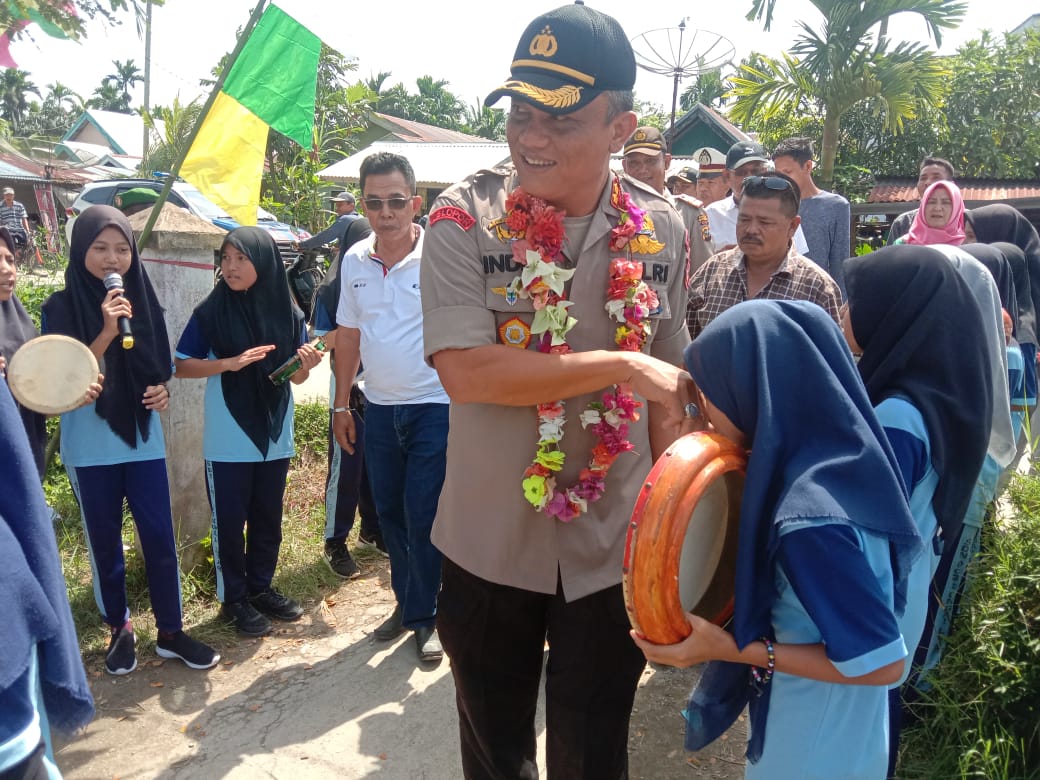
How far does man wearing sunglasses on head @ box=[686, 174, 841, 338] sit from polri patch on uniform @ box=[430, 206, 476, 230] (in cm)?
161

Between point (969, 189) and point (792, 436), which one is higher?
point (969, 189)

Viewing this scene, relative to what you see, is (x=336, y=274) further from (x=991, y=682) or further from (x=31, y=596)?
(x=991, y=682)

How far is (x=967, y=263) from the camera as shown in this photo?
2314 mm

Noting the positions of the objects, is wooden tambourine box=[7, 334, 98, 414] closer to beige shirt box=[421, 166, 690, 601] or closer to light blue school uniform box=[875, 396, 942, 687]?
beige shirt box=[421, 166, 690, 601]

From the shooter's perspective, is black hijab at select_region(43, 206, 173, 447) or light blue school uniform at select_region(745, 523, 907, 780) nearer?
light blue school uniform at select_region(745, 523, 907, 780)

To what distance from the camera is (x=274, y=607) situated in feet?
13.5

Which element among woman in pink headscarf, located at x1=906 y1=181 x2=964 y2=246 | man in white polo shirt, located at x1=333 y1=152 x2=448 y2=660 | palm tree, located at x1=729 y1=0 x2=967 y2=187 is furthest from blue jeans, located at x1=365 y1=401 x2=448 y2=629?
palm tree, located at x1=729 y1=0 x2=967 y2=187

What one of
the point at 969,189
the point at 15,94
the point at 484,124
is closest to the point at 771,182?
the point at 969,189

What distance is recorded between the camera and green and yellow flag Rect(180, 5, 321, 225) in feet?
12.9

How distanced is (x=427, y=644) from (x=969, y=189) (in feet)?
55.3

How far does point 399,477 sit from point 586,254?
2.10m

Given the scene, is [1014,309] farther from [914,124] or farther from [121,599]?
[914,124]

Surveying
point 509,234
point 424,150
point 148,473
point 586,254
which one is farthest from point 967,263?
point 424,150

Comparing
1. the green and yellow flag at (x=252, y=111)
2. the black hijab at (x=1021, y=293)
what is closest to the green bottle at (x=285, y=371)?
the green and yellow flag at (x=252, y=111)
